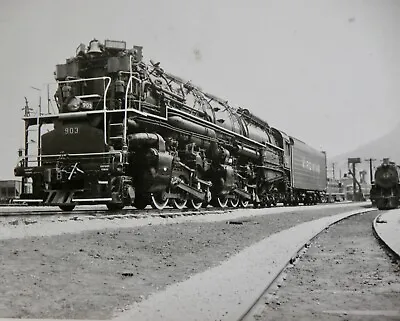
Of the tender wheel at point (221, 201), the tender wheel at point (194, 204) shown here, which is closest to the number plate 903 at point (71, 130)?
the tender wheel at point (194, 204)

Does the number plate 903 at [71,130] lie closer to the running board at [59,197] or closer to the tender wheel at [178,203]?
the running board at [59,197]

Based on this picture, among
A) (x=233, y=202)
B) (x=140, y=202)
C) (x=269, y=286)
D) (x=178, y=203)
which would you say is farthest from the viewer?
(x=233, y=202)

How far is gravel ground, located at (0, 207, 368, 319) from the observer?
331cm

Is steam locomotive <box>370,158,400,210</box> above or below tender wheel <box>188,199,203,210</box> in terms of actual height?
above

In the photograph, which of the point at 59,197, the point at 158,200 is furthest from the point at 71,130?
the point at 158,200

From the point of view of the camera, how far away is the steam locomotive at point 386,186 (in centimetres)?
2050

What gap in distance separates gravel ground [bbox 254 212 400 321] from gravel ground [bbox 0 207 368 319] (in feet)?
3.30

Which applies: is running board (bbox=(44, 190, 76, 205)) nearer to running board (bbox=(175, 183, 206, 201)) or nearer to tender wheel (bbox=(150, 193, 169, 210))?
tender wheel (bbox=(150, 193, 169, 210))

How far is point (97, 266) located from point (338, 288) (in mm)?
2195

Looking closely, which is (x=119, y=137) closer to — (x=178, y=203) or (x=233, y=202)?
(x=178, y=203)

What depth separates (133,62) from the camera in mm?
9055

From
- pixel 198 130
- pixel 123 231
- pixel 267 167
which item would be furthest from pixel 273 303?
pixel 267 167

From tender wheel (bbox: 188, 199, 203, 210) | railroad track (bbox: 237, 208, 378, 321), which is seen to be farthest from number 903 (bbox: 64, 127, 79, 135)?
railroad track (bbox: 237, 208, 378, 321)

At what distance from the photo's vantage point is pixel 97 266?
14.8ft
